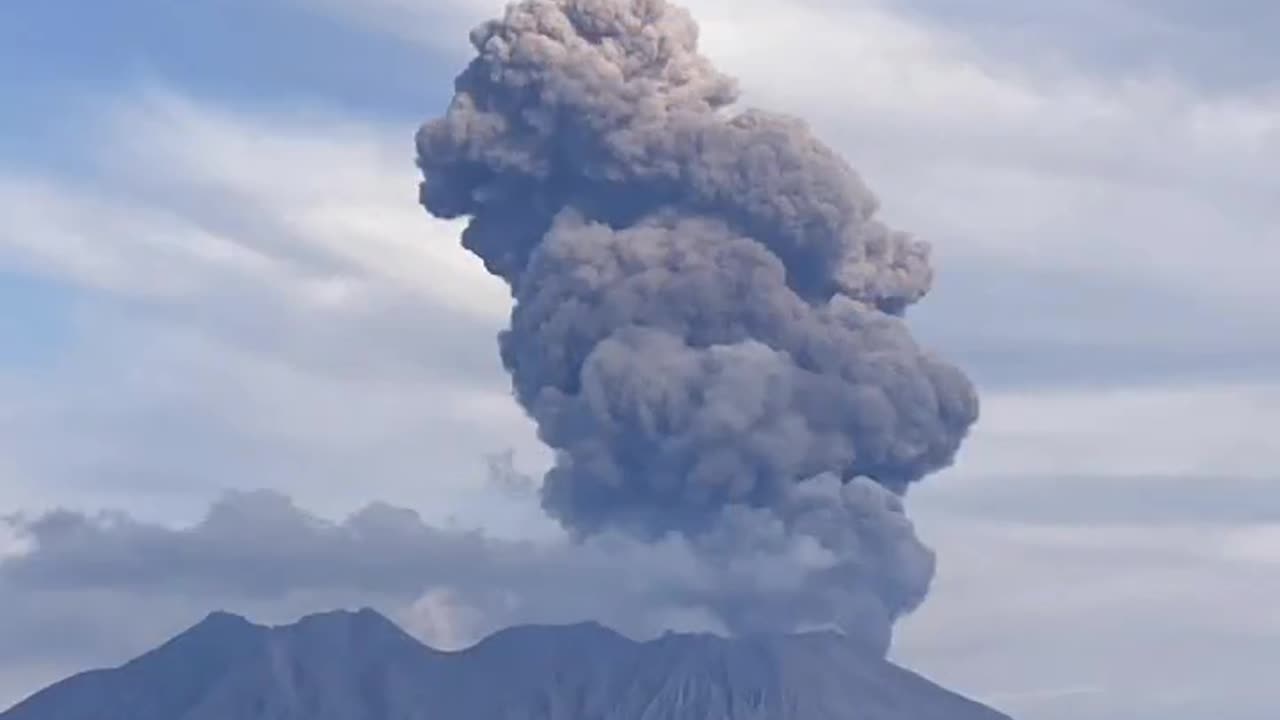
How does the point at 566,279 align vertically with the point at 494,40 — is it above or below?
below

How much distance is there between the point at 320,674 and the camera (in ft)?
381

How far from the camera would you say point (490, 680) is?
113 m

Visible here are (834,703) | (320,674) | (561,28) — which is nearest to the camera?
(561,28)

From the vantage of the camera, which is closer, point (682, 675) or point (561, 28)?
point (561, 28)

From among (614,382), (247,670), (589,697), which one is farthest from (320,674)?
(614,382)

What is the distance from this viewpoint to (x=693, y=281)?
80.9 m

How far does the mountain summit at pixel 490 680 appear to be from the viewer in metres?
104

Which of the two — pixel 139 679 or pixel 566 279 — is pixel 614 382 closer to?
pixel 566 279

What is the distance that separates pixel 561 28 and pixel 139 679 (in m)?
52.7

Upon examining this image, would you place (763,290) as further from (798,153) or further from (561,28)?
(561,28)

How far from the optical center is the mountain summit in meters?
104

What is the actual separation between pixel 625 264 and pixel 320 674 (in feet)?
136

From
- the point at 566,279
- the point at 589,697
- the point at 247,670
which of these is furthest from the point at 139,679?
the point at 566,279

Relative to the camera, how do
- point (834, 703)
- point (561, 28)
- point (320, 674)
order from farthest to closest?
point (320, 674) < point (834, 703) < point (561, 28)
